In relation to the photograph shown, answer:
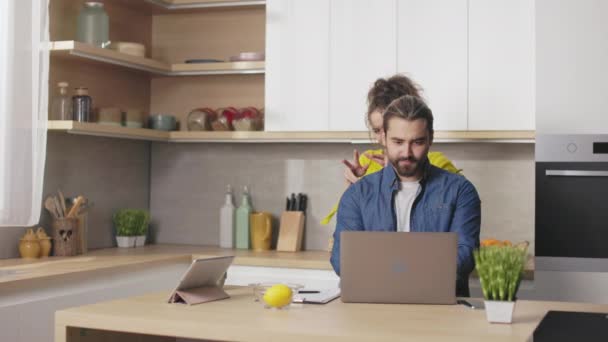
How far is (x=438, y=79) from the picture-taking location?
4383mm

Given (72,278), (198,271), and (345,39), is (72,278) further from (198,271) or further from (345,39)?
(345,39)

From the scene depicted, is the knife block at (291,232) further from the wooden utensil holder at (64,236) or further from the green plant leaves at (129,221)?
the wooden utensil holder at (64,236)

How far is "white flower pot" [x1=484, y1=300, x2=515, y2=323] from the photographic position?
2340 millimetres

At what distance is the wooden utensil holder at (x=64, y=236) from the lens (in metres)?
4.25

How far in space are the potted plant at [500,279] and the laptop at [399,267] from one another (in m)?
0.25

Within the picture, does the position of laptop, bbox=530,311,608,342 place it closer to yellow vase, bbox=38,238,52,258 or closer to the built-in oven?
the built-in oven

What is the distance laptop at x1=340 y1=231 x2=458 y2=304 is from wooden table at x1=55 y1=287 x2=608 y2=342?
4cm

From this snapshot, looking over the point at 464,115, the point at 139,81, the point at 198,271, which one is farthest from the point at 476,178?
the point at 198,271

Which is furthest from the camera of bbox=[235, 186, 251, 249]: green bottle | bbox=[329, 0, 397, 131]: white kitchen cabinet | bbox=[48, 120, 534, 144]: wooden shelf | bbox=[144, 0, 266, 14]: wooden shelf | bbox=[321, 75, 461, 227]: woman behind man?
bbox=[235, 186, 251, 249]: green bottle

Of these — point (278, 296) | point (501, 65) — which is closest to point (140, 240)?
point (501, 65)

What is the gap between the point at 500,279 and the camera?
7.64ft

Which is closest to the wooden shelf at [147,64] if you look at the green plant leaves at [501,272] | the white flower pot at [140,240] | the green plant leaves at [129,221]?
the green plant leaves at [129,221]

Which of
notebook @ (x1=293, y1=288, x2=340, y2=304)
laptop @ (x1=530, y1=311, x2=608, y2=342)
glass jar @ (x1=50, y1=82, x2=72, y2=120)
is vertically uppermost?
glass jar @ (x1=50, y1=82, x2=72, y2=120)

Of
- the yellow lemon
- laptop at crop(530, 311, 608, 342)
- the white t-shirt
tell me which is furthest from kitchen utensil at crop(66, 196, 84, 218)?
laptop at crop(530, 311, 608, 342)
